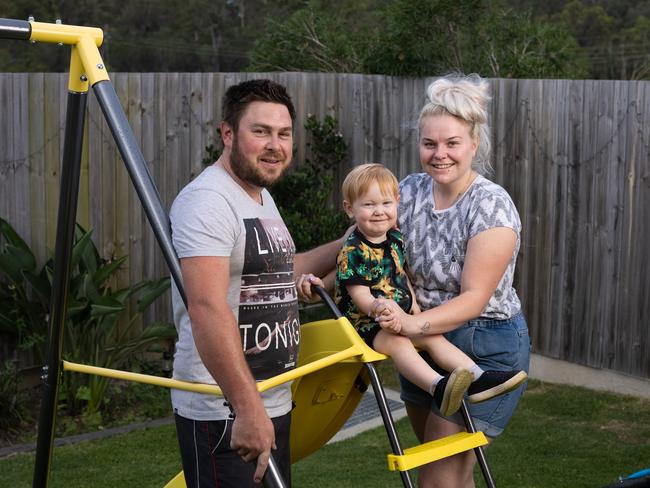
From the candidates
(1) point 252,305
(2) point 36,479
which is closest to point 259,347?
(1) point 252,305

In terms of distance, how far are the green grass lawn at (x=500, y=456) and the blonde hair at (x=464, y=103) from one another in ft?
8.74

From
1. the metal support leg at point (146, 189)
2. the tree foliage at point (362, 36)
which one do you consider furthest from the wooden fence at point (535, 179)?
the metal support leg at point (146, 189)

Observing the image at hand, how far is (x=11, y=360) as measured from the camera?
677cm

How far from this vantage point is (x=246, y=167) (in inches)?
124

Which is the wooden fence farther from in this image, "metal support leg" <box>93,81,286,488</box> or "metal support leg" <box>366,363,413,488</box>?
"metal support leg" <box>93,81,286,488</box>

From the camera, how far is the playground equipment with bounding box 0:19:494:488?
3074 millimetres

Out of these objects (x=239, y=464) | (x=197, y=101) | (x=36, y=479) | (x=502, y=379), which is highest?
(x=197, y=101)

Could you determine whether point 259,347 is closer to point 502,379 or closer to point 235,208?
point 235,208

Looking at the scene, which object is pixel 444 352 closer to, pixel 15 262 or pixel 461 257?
pixel 461 257

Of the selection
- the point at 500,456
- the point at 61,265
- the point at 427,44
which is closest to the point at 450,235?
the point at 61,265

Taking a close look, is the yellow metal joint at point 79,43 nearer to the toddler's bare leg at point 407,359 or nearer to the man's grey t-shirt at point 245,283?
the man's grey t-shirt at point 245,283

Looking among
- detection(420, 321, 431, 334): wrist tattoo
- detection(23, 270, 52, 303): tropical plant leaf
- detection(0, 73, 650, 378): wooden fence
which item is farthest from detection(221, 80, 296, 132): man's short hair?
detection(0, 73, 650, 378): wooden fence

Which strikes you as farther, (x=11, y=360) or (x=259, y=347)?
(x=11, y=360)

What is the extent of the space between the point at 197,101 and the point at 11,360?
2.37m
